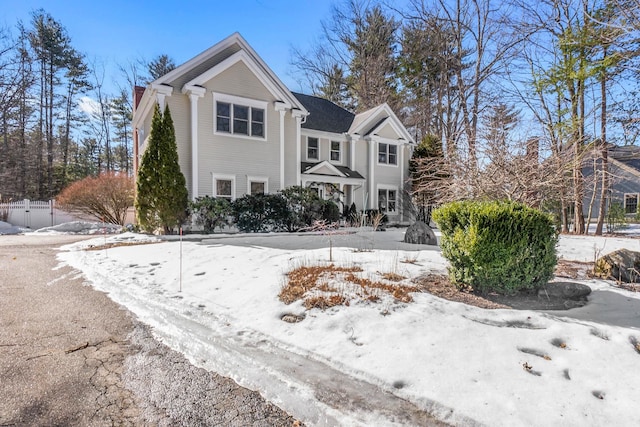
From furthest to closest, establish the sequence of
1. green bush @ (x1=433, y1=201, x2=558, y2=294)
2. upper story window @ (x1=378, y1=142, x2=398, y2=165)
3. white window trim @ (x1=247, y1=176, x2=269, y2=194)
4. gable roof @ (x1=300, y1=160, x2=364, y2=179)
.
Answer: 1. upper story window @ (x1=378, y1=142, x2=398, y2=165)
2. gable roof @ (x1=300, y1=160, x2=364, y2=179)
3. white window trim @ (x1=247, y1=176, x2=269, y2=194)
4. green bush @ (x1=433, y1=201, x2=558, y2=294)

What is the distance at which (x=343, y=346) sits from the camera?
3.04 m

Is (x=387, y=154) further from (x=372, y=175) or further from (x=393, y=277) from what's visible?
(x=393, y=277)

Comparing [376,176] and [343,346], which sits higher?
[376,176]

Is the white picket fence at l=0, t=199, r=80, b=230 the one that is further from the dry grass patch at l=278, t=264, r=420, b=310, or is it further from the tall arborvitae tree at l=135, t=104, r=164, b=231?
the dry grass patch at l=278, t=264, r=420, b=310

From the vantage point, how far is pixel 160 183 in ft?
35.8

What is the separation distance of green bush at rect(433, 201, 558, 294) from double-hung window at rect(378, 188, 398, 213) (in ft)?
46.6

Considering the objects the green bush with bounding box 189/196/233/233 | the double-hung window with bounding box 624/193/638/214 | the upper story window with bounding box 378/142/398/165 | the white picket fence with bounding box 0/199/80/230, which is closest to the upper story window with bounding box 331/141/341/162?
the upper story window with bounding box 378/142/398/165

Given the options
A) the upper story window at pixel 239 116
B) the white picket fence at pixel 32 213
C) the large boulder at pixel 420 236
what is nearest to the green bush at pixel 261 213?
the upper story window at pixel 239 116

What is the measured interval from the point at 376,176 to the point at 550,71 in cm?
876

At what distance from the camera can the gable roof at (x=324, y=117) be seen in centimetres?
1742

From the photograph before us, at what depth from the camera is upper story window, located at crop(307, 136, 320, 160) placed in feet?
55.8

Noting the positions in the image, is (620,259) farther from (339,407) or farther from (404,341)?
(339,407)

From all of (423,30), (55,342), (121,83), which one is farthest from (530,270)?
(121,83)

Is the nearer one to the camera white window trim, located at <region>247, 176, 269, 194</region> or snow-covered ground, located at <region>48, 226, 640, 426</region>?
snow-covered ground, located at <region>48, 226, 640, 426</region>
